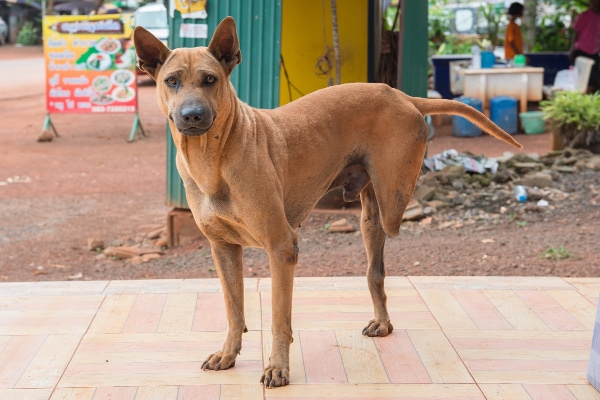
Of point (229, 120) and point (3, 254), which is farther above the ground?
point (229, 120)

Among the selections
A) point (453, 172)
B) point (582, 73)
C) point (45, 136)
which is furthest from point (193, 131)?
point (582, 73)

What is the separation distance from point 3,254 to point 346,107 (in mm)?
4586

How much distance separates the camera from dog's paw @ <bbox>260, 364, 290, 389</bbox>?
3.81 m

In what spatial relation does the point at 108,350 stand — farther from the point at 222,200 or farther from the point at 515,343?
the point at 515,343

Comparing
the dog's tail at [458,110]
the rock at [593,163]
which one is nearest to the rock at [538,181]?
the rock at [593,163]

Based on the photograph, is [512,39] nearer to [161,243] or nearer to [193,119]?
[161,243]

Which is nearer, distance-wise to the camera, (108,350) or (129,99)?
(108,350)

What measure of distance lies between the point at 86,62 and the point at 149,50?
31.3 ft

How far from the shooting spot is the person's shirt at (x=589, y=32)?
44.7 ft

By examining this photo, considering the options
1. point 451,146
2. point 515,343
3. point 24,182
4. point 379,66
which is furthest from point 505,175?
point 24,182

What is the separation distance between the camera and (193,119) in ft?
10.8

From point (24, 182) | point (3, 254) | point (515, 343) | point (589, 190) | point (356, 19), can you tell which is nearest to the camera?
point (515, 343)

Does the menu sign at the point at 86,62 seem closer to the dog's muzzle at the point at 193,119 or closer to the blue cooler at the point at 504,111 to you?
the blue cooler at the point at 504,111

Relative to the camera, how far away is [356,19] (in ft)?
32.0
